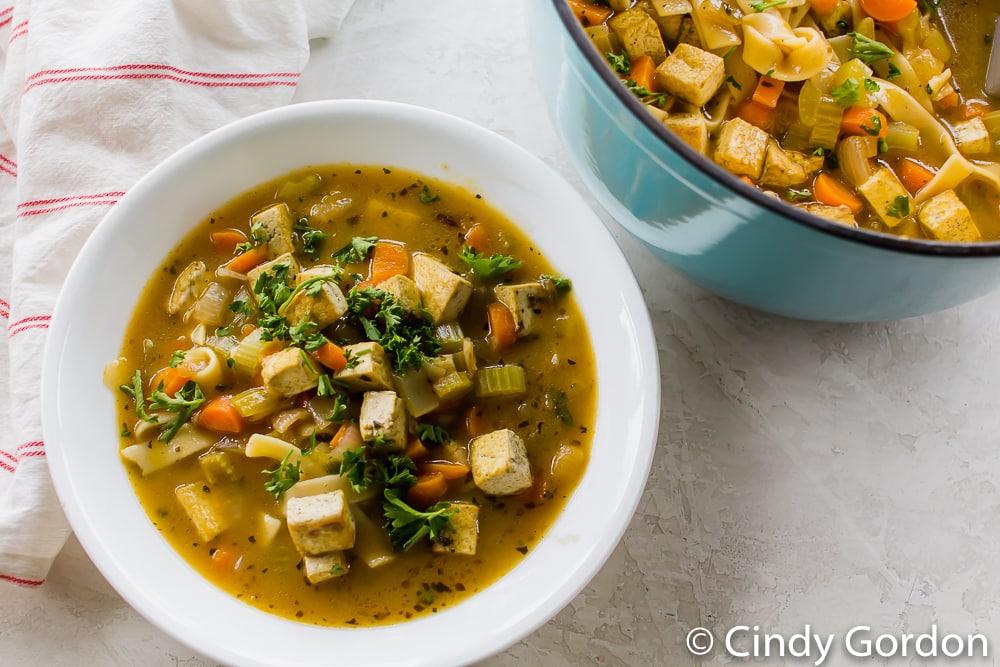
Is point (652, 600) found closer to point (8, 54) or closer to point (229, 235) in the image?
point (229, 235)

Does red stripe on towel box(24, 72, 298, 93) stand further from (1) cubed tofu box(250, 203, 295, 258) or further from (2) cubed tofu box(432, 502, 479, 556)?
(2) cubed tofu box(432, 502, 479, 556)

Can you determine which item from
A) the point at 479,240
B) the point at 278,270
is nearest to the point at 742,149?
the point at 479,240

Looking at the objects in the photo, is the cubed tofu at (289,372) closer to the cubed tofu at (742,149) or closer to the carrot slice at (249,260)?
the carrot slice at (249,260)

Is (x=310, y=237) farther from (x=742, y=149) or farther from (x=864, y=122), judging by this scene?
(x=864, y=122)

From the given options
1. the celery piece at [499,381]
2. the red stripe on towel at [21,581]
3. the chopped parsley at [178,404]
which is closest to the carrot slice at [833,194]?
the celery piece at [499,381]

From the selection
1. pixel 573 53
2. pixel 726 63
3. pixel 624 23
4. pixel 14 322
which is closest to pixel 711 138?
pixel 726 63

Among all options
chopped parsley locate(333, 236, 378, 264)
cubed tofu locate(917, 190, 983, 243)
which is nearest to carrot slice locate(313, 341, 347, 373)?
chopped parsley locate(333, 236, 378, 264)
